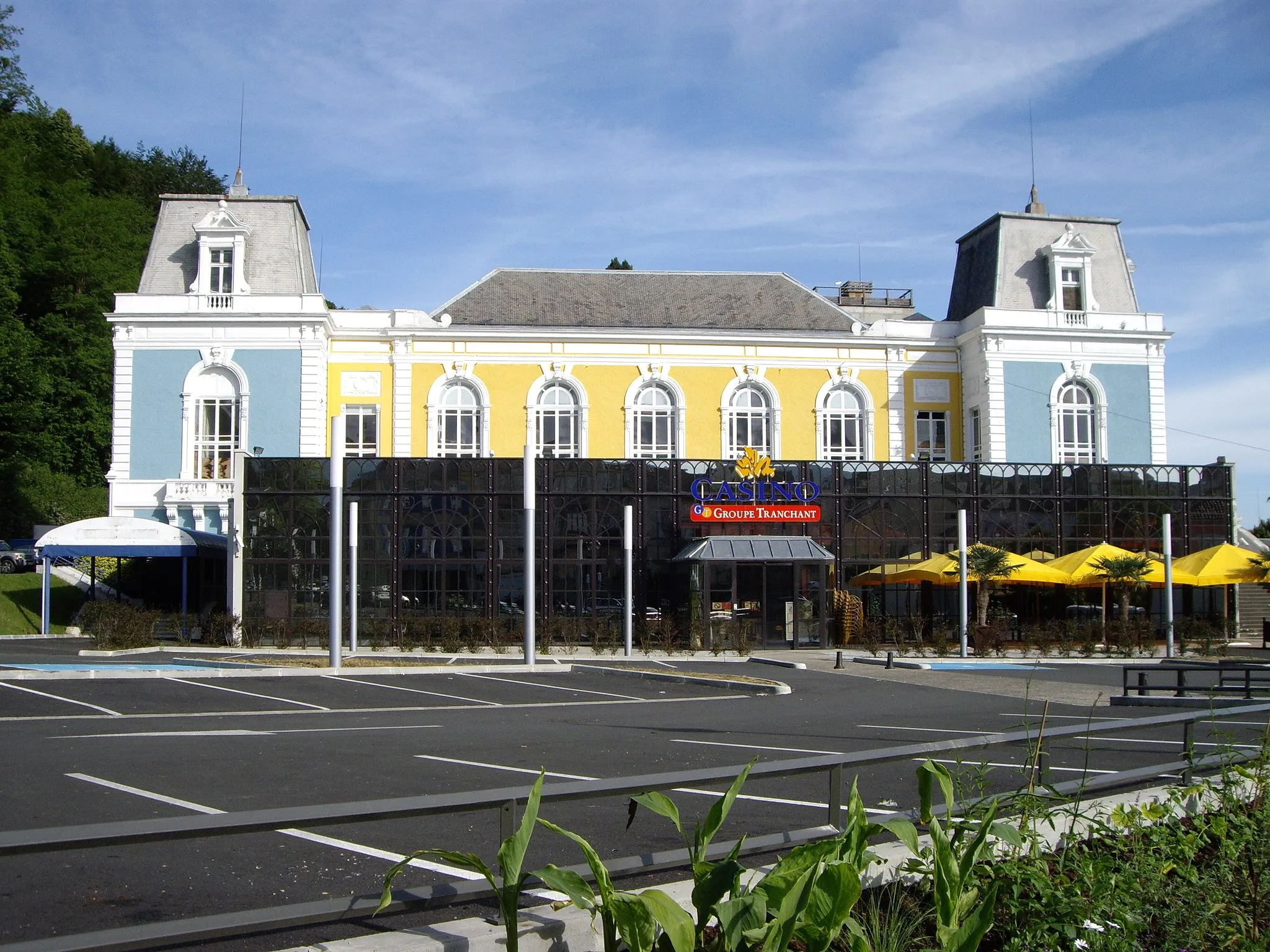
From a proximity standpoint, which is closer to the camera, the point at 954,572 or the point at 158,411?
the point at 954,572

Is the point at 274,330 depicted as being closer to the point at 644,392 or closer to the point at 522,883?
the point at 644,392

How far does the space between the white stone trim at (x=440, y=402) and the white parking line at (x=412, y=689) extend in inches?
764

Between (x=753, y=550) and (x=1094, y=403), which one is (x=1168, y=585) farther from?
(x=1094, y=403)

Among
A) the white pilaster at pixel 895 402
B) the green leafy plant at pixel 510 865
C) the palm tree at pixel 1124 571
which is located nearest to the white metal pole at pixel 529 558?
the palm tree at pixel 1124 571

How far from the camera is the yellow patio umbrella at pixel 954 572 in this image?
100 feet

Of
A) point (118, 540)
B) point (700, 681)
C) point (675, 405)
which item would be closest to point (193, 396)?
point (118, 540)

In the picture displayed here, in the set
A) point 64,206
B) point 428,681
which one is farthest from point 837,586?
point 64,206

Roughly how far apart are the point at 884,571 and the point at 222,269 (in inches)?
953

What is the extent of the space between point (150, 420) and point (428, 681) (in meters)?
21.4

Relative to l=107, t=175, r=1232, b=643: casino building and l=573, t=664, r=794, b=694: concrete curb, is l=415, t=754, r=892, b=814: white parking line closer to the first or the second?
l=573, t=664, r=794, b=694: concrete curb

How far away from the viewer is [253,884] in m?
6.04

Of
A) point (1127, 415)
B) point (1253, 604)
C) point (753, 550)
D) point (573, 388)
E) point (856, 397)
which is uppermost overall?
point (573, 388)

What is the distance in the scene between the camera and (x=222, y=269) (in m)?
39.0

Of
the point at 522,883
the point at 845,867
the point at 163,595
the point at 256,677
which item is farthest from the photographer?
the point at 163,595
